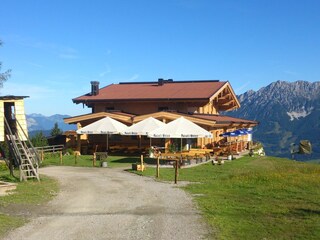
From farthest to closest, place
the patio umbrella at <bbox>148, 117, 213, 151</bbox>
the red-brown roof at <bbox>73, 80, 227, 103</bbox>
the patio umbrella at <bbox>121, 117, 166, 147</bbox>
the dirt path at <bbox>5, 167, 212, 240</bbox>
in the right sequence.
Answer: the red-brown roof at <bbox>73, 80, 227, 103</bbox> < the patio umbrella at <bbox>121, 117, 166, 147</bbox> < the patio umbrella at <bbox>148, 117, 213, 151</bbox> < the dirt path at <bbox>5, 167, 212, 240</bbox>

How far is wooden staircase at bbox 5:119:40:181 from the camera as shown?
19719 mm

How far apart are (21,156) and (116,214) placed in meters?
9.73

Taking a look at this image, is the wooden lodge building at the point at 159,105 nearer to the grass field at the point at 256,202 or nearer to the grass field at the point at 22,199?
the grass field at the point at 256,202

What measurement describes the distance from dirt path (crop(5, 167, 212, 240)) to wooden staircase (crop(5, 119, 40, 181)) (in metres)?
1.67

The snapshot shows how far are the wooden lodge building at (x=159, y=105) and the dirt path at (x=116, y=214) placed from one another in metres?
15.9

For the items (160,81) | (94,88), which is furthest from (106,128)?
(160,81)

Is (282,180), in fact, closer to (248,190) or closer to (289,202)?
(248,190)

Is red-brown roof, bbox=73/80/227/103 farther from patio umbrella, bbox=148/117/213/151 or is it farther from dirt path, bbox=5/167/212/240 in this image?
dirt path, bbox=5/167/212/240

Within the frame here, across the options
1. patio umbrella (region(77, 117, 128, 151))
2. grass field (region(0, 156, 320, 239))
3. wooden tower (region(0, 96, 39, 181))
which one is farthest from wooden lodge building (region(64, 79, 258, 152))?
wooden tower (region(0, 96, 39, 181))

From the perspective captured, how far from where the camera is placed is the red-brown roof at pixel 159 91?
1549 inches

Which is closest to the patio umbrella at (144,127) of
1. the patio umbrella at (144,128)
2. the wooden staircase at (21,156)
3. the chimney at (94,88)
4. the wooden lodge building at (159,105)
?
the patio umbrella at (144,128)

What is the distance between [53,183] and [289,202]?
1057cm

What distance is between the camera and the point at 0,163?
27.9m

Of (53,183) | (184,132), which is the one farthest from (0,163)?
(184,132)
